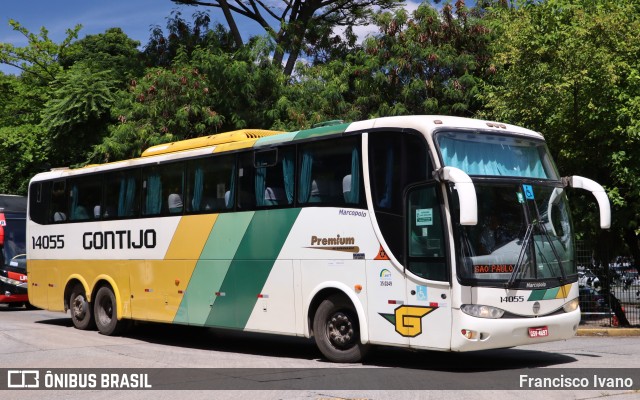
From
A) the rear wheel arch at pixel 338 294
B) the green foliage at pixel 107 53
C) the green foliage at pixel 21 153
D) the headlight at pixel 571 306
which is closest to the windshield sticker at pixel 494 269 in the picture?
the headlight at pixel 571 306

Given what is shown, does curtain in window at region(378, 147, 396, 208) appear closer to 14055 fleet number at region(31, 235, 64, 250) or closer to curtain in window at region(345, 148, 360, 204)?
curtain in window at region(345, 148, 360, 204)

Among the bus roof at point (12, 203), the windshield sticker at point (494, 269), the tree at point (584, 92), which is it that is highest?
the tree at point (584, 92)

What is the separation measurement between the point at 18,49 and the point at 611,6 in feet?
102

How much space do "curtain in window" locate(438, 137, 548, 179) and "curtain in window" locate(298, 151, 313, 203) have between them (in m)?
2.39

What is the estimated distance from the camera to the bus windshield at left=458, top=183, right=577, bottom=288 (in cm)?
1095

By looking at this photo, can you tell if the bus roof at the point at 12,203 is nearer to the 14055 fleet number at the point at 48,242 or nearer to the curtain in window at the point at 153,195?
the 14055 fleet number at the point at 48,242

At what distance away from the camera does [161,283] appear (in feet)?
52.1

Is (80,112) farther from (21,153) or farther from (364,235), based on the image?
(364,235)

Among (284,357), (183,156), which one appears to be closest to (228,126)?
(183,156)

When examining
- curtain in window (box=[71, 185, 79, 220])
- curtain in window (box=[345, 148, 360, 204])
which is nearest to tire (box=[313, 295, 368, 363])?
curtain in window (box=[345, 148, 360, 204])

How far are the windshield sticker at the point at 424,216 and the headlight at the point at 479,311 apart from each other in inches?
47.6

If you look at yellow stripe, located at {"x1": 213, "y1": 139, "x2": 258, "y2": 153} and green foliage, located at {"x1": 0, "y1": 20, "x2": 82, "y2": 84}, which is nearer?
yellow stripe, located at {"x1": 213, "y1": 139, "x2": 258, "y2": 153}

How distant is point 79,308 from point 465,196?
10829 millimetres

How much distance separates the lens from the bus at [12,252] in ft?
83.8
